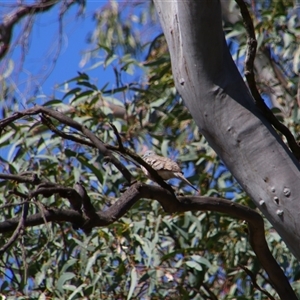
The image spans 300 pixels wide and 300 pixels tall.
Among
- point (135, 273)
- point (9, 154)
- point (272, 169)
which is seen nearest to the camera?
point (272, 169)

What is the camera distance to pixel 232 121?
2104mm

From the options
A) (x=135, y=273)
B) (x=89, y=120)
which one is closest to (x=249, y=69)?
(x=135, y=273)

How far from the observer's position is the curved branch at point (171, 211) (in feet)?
6.78

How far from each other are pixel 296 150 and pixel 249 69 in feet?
1.17

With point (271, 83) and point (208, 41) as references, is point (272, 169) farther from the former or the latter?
point (271, 83)

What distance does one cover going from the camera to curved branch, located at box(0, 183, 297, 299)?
2.07 meters

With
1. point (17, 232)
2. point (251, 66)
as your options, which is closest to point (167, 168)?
point (251, 66)

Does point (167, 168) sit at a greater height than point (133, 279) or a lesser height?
greater

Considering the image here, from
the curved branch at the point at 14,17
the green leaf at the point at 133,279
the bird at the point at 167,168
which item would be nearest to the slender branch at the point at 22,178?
the bird at the point at 167,168

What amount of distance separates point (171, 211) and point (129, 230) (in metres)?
1.45

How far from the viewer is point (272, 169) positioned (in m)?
2.06

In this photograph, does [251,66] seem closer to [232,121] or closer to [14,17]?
[232,121]

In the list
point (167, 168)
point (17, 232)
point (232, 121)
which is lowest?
point (17, 232)

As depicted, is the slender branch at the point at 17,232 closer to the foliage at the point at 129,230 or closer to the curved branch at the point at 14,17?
the foliage at the point at 129,230
